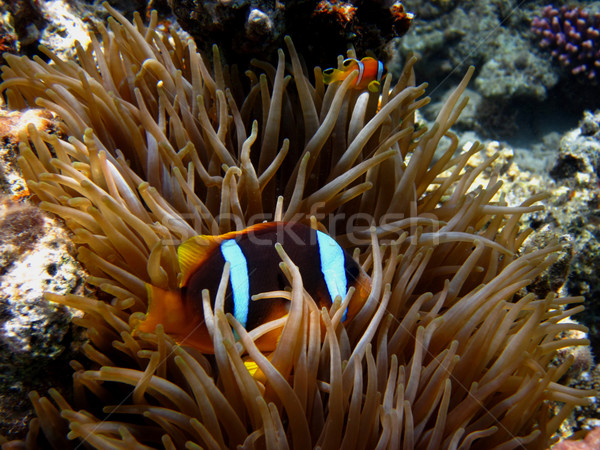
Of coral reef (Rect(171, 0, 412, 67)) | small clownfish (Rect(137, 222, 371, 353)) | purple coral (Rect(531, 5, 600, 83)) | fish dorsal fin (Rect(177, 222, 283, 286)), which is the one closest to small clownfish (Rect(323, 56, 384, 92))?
coral reef (Rect(171, 0, 412, 67))

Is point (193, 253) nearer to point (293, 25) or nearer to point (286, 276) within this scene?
point (286, 276)

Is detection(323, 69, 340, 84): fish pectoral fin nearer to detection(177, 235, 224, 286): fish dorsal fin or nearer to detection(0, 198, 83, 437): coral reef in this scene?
detection(177, 235, 224, 286): fish dorsal fin

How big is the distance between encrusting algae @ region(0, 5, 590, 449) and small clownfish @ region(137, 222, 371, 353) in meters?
0.05

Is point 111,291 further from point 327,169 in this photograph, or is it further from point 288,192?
point 327,169

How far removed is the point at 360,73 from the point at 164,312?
1.44 m

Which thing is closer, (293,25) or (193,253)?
(193,253)

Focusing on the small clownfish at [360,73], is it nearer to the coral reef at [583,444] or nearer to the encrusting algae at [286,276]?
the encrusting algae at [286,276]

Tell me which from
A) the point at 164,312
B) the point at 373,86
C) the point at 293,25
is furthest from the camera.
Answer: the point at 293,25

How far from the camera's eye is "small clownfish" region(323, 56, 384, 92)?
204cm

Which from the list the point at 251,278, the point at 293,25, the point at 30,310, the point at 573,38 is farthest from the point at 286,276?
the point at 573,38

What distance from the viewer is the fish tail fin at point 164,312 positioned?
1.24m

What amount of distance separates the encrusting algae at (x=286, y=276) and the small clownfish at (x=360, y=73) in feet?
0.24

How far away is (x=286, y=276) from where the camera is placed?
54.2 inches

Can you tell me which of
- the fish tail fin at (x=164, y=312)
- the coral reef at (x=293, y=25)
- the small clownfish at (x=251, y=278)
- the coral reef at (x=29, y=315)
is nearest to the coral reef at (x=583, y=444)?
the small clownfish at (x=251, y=278)
